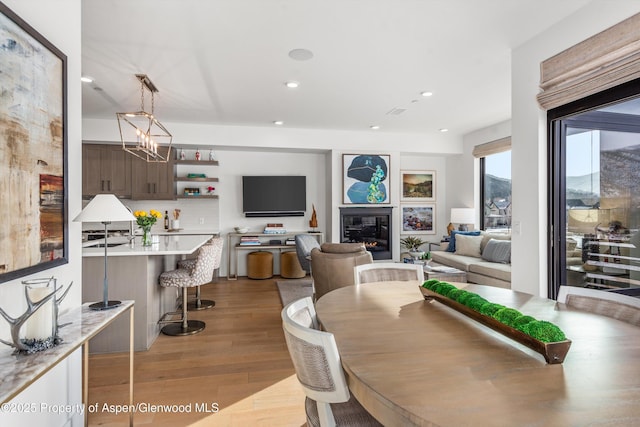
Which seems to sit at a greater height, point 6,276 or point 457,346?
point 6,276

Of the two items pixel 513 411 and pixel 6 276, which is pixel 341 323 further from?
pixel 6 276

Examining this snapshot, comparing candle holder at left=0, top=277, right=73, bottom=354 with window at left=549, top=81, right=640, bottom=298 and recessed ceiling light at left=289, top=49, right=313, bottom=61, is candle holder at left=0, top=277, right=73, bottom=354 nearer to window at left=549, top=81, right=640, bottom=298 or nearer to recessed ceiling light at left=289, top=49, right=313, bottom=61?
recessed ceiling light at left=289, top=49, right=313, bottom=61

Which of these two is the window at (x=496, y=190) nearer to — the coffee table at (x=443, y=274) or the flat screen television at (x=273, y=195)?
the coffee table at (x=443, y=274)

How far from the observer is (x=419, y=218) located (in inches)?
280

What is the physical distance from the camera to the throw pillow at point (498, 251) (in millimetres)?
4867

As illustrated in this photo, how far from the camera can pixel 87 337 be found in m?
1.47

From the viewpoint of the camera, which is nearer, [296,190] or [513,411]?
[513,411]

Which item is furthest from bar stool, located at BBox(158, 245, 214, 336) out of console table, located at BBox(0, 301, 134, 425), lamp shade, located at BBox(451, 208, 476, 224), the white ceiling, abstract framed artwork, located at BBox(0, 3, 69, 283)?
lamp shade, located at BBox(451, 208, 476, 224)

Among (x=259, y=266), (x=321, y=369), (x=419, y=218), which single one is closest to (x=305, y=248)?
(x=259, y=266)

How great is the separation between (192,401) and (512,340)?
1.94 meters

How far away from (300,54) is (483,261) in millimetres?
3785

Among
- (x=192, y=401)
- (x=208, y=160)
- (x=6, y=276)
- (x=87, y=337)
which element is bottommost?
(x=192, y=401)

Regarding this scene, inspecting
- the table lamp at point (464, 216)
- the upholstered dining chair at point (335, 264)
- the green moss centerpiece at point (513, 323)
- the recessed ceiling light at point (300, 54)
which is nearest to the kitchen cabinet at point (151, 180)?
the upholstered dining chair at point (335, 264)

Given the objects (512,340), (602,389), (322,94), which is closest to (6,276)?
(512,340)
